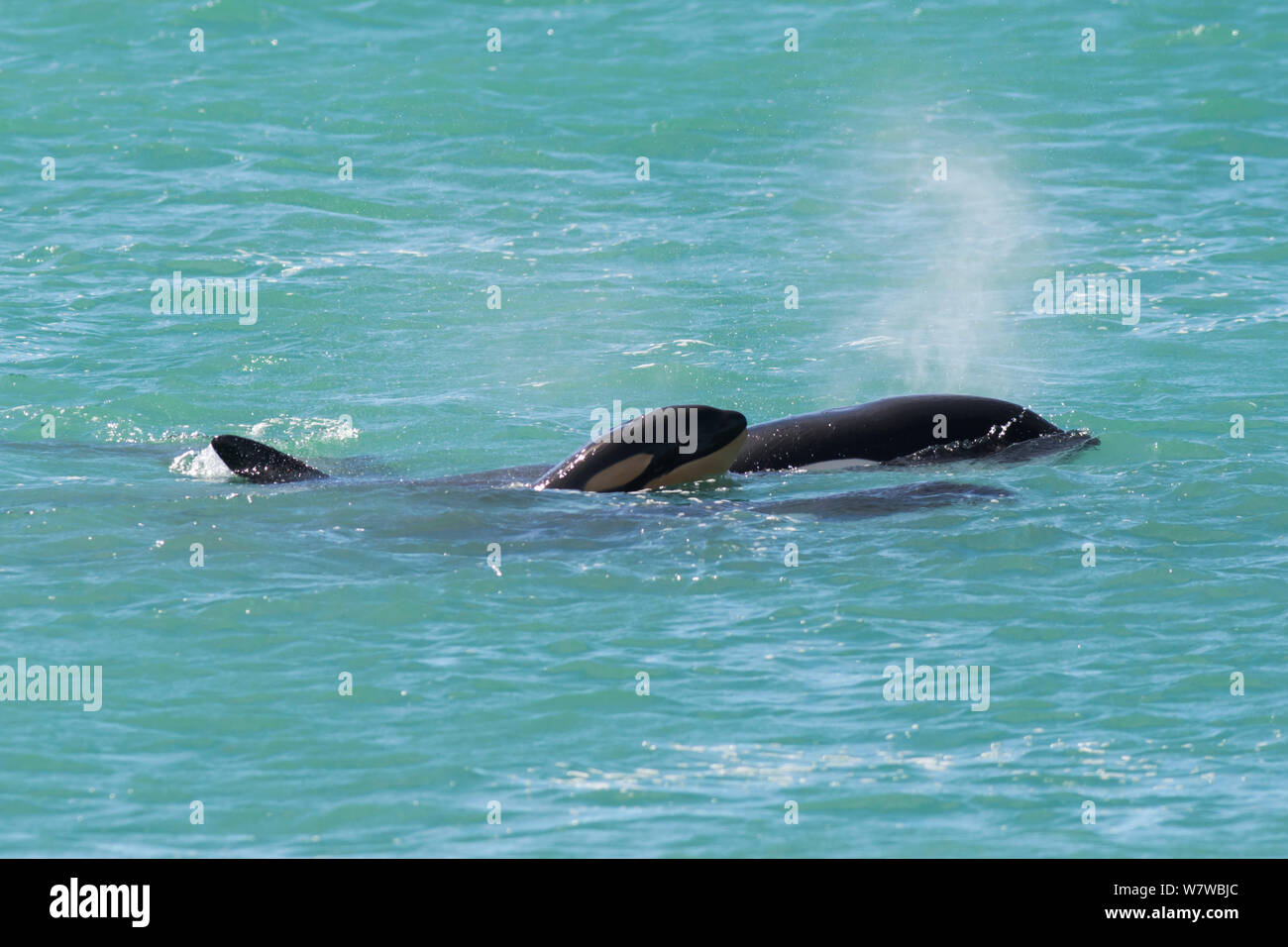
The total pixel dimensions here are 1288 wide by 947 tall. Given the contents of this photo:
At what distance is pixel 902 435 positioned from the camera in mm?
13617

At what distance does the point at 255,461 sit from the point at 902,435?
4.91 meters

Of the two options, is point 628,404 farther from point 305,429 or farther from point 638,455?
point 638,455

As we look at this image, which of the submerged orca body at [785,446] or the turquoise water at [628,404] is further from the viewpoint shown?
the submerged orca body at [785,446]

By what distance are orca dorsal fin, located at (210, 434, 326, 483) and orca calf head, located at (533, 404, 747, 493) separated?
6.15 ft

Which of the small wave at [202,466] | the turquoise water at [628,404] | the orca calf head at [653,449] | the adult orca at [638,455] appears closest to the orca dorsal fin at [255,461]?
the adult orca at [638,455]

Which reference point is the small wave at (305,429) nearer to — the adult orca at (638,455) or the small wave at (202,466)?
the small wave at (202,466)

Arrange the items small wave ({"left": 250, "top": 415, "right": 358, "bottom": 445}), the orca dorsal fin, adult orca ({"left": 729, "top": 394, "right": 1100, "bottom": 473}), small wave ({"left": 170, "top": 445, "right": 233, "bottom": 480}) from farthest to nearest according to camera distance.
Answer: small wave ({"left": 250, "top": 415, "right": 358, "bottom": 445}), adult orca ({"left": 729, "top": 394, "right": 1100, "bottom": 473}), small wave ({"left": 170, "top": 445, "right": 233, "bottom": 480}), the orca dorsal fin

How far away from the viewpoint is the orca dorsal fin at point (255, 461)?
13.0 meters

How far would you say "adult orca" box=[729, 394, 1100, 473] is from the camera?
13.5 metres

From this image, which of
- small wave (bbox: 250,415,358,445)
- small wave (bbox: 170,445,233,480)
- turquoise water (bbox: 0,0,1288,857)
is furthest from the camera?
small wave (bbox: 250,415,358,445)

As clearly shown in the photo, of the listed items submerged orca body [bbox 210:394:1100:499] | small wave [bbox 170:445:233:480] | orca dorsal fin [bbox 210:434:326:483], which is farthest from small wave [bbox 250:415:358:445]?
orca dorsal fin [bbox 210:434:326:483]

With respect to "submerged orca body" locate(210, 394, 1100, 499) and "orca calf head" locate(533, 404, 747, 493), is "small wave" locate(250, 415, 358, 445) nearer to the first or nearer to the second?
"submerged orca body" locate(210, 394, 1100, 499)
